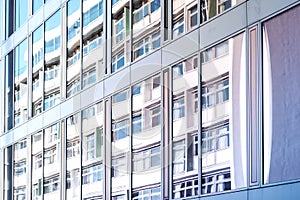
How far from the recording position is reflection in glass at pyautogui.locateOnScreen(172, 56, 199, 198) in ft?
43.5

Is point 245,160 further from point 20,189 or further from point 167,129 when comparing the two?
point 20,189

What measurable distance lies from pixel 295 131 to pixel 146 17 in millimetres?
6037

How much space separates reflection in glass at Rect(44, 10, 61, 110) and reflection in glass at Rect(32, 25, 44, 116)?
1.35 feet

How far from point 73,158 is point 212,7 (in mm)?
7701

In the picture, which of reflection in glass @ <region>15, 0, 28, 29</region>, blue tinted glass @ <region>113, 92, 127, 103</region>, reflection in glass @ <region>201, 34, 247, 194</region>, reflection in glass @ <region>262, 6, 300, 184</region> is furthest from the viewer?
reflection in glass @ <region>15, 0, 28, 29</region>

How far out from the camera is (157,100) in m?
14.9

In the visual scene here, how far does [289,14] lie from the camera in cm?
1061

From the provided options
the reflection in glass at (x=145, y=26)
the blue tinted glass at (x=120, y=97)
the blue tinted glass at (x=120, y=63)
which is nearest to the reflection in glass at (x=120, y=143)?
the blue tinted glass at (x=120, y=97)

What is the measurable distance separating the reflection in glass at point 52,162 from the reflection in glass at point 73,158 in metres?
0.80

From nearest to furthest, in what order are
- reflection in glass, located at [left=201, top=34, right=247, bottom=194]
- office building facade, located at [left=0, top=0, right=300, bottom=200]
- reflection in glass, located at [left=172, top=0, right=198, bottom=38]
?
office building facade, located at [left=0, top=0, right=300, bottom=200], reflection in glass, located at [left=201, top=34, right=247, bottom=194], reflection in glass, located at [left=172, top=0, right=198, bottom=38]

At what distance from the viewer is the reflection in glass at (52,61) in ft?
68.1

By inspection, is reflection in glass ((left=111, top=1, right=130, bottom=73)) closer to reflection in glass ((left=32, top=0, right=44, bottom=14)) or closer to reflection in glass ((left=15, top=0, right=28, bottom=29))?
reflection in glass ((left=32, top=0, right=44, bottom=14))

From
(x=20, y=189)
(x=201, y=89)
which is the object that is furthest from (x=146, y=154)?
(x=20, y=189)

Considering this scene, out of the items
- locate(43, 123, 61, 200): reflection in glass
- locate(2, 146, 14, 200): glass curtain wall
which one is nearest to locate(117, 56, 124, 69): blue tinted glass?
locate(43, 123, 61, 200): reflection in glass
